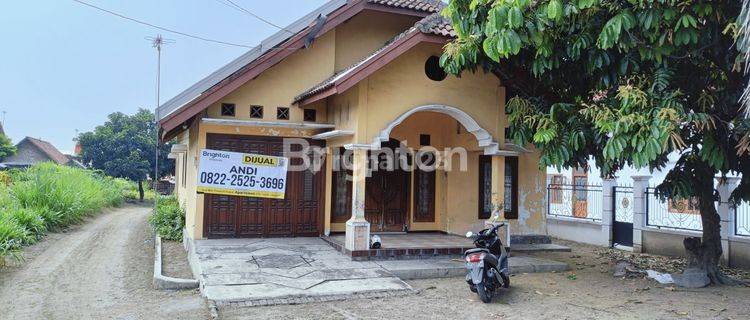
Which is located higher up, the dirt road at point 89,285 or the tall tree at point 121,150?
the tall tree at point 121,150

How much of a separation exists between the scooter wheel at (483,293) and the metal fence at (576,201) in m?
7.31

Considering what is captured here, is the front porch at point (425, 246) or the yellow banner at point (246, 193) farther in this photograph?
the yellow banner at point (246, 193)

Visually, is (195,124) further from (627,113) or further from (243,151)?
(627,113)

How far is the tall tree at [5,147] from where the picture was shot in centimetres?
3199

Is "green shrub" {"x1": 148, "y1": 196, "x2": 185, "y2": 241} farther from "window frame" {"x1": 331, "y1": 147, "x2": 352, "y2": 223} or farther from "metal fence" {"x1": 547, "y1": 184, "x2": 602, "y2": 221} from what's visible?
"metal fence" {"x1": 547, "y1": 184, "x2": 602, "y2": 221}

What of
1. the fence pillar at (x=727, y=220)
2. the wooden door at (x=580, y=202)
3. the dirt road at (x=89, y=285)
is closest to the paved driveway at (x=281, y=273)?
the dirt road at (x=89, y=285)

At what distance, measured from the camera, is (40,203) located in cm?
1404

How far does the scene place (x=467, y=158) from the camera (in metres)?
11.3

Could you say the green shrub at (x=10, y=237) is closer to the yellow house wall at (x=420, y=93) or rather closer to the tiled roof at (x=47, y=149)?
the yellow house wall at (x=420, y=93)

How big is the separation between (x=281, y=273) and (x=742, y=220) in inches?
336

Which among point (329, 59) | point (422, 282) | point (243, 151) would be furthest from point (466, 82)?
point (243, 151)

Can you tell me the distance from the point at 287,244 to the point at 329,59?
4095 millimetres

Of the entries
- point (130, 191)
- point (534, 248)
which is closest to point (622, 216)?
point (534, 248)

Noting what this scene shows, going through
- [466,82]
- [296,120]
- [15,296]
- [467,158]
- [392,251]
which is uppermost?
[466,82]
